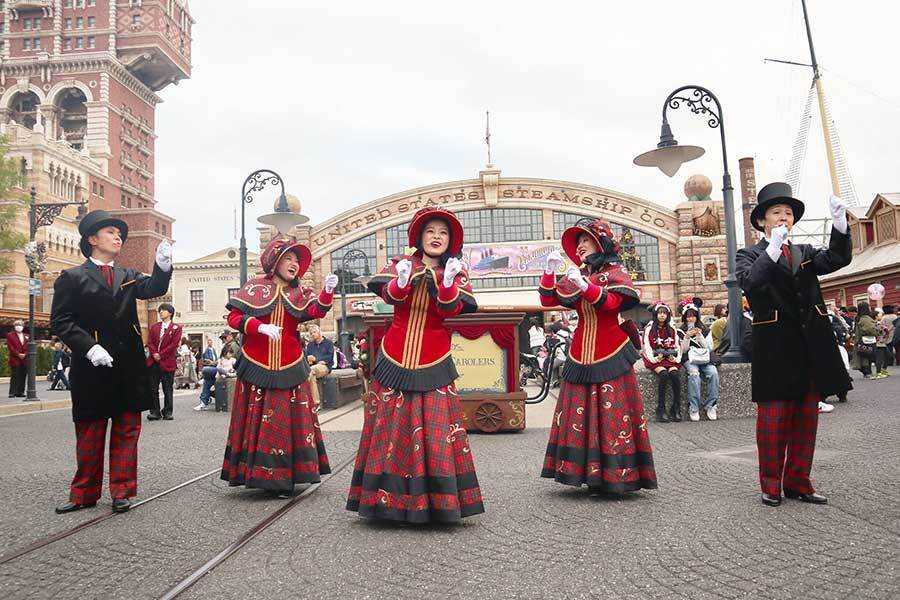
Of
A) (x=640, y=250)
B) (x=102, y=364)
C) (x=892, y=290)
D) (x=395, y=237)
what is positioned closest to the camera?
(x=102, y=364)

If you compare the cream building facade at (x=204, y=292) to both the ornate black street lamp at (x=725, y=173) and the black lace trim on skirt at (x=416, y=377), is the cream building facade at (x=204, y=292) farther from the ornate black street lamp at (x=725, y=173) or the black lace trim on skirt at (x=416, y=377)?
the black lace trim on skirt at (x=416, y=377)

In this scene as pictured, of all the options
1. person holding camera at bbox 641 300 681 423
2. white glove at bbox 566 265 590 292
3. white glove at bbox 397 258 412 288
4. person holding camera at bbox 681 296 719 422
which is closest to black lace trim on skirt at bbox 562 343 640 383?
white glove at bbox 566 265 590 292

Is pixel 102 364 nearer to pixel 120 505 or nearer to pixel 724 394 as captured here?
pixel 120 505

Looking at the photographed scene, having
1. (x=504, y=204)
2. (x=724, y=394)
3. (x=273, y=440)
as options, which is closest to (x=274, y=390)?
(x=273, y=440)

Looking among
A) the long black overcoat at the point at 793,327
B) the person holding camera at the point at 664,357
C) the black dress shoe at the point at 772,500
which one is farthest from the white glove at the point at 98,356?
the person holding camera at the point at 664,357

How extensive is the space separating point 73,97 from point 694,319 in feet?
235

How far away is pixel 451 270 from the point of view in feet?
15.2

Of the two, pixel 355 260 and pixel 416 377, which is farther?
pixel 355 260

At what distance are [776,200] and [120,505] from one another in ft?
16.4

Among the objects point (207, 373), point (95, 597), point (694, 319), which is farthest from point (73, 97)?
point (95, 597)

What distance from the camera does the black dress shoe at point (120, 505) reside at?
17.1ft

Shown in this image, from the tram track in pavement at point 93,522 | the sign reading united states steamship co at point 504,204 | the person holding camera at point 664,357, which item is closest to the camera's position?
the tram track in pavement at point 93,522

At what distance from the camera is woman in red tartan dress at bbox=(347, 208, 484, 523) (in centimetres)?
452

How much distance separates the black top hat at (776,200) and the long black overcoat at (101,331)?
428 centimetres
